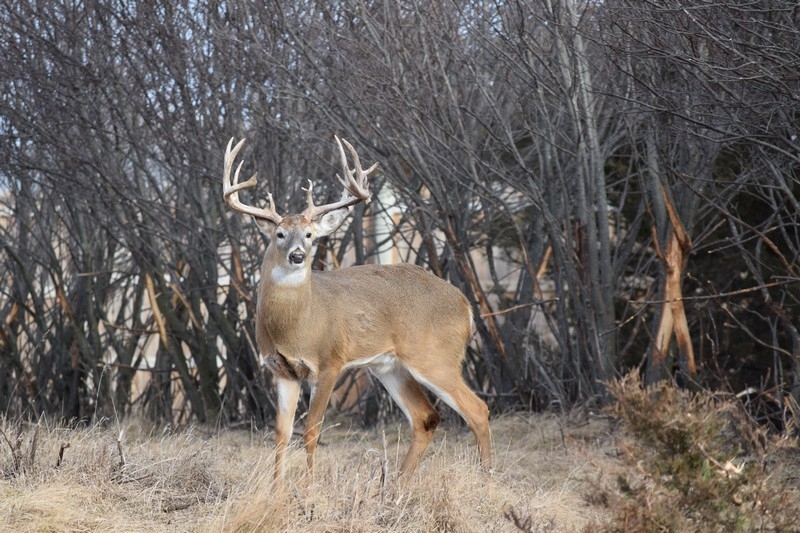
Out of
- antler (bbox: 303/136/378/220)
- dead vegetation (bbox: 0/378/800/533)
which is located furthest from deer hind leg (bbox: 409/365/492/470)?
antler (bbox: 303/136/378/220)

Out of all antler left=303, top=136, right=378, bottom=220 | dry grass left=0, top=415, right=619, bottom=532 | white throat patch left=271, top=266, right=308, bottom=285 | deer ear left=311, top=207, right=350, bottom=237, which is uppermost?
antler left=303, top=136, right=378, bottom=220

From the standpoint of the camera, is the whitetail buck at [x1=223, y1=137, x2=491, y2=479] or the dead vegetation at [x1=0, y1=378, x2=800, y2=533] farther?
the whitetail buck at [x1=223, y1=137, x2=491, y2=479]

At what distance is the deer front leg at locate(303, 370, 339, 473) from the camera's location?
7.29 metres

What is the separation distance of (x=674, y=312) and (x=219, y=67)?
435cm

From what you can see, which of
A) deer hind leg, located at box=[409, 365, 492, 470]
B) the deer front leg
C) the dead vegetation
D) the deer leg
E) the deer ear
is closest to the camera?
the dead vegetation

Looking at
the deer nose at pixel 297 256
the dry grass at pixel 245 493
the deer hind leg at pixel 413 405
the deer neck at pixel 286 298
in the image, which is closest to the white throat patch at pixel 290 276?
the deer neck at pixel 286 298

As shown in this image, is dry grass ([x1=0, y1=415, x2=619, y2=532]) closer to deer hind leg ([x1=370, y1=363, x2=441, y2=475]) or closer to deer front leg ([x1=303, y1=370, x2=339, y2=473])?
deer front leg ([x1=303, y1=370, x2=339, y2=473])

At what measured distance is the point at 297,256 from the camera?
289 inches

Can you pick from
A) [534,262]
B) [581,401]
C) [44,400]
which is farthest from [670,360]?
[44,400]

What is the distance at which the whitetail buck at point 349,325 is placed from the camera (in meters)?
7.58

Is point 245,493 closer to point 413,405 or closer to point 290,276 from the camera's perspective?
point 290,276

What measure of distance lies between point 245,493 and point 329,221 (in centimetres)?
245

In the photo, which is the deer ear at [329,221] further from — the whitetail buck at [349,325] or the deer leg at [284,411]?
the deer leg at [284,411]

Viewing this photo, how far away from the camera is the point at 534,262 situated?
38.5ft
